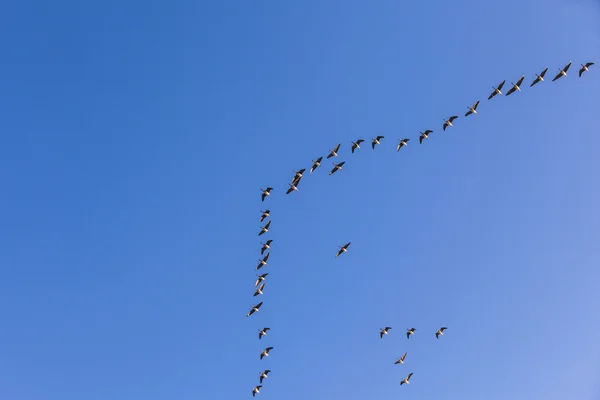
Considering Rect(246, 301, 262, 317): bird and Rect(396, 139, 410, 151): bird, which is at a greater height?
Rect(396, 139, 410, 151): bird

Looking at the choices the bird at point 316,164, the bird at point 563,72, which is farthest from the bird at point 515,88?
the bird at point 316,164

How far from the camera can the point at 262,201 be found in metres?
74.7

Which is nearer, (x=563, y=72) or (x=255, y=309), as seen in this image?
(x=563, y=72)

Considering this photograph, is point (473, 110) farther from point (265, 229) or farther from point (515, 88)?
point (265, 229)

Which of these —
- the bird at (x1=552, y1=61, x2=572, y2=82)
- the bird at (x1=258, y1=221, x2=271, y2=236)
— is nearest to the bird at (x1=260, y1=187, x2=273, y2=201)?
the bird at (x1=258, y1=221, x2=271, y2=236)

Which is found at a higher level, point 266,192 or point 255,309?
point 266,192

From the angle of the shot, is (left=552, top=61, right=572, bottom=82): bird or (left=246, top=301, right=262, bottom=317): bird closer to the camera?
(left=552, top=61, right=572, bottom=82): bird

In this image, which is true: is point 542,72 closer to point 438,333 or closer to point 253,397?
point 438,333

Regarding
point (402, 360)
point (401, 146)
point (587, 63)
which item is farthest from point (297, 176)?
point (587, 63)

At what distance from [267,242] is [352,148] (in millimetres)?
16556

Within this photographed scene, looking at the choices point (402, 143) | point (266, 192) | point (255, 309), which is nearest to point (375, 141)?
point (402, 143)

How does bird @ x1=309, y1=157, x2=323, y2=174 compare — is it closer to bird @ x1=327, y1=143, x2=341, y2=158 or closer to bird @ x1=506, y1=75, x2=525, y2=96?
bird @ x1=327, y1=143, x2=341, y2=158

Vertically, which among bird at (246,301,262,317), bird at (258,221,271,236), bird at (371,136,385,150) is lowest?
bird at (246,301,262,317)

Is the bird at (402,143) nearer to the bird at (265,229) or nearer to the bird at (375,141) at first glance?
the bird at (375,141)
